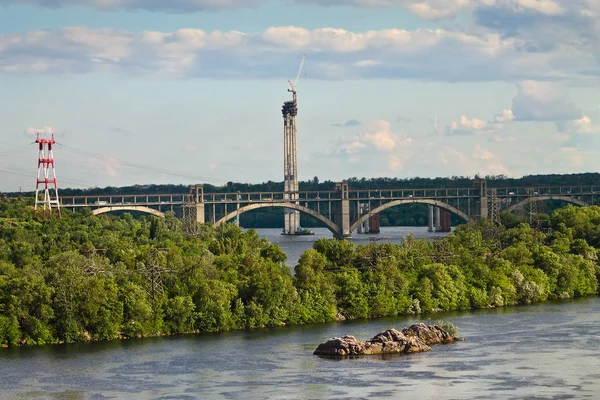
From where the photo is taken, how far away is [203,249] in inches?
2689

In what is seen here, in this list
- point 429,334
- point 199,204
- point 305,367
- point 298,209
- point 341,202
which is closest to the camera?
point 305,367

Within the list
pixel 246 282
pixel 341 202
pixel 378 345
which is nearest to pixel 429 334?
pixel 378 345

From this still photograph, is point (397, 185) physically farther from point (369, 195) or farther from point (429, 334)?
point (429, 334)

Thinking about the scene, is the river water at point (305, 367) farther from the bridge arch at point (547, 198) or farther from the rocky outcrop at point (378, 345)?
A: the bridge arch at point (547, 198)

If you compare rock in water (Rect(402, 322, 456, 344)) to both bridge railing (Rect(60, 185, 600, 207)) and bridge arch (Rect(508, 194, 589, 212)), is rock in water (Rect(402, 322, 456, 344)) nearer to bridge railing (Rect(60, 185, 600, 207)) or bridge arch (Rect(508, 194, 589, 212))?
bridge railing (Rect(60, 185, 600, 207))

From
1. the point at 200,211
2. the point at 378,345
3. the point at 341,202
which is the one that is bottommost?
the point at 378,345

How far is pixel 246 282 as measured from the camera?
5212 centimetres

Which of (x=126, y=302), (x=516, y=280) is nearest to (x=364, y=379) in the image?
(x=126, y=302)

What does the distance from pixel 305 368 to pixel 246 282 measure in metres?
11.8

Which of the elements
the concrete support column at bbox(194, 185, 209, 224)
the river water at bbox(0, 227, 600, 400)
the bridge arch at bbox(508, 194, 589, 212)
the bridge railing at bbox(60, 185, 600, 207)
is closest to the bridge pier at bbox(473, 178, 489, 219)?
the bridge railing at bbox(60, 185, 600, 207)

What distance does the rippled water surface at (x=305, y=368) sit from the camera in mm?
36750

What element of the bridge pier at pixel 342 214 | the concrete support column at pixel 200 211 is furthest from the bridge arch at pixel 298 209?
the concrete support column at pixel 200 211

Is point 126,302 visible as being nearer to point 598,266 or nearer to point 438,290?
point 438,290

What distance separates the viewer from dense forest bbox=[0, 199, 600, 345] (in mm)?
47125
